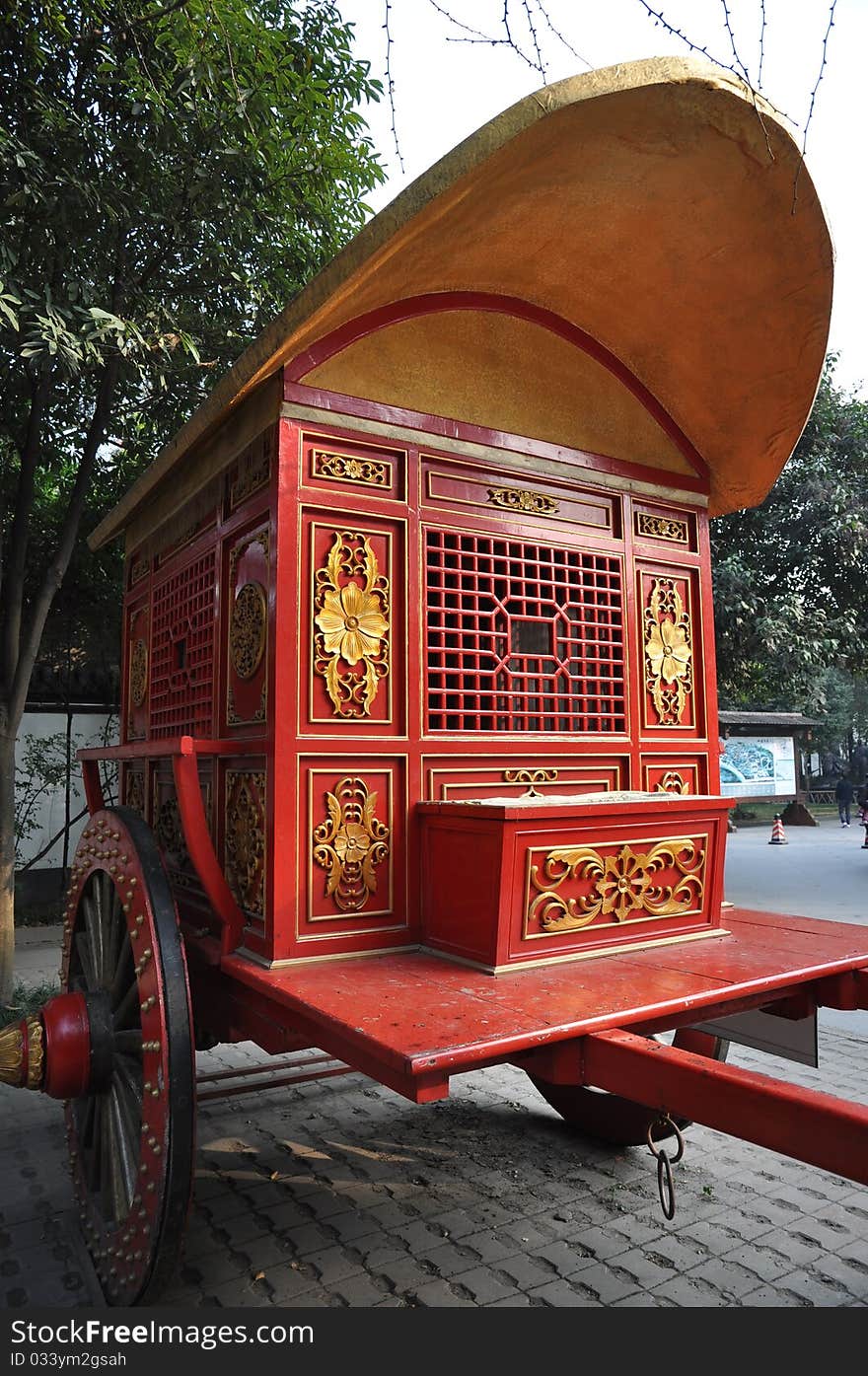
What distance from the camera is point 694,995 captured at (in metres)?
2.10

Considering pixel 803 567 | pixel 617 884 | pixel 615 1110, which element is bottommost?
pixel 615 1110

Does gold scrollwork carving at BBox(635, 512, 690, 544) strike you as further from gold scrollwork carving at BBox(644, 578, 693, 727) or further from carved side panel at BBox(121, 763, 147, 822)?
carved side panel at BBox(121, 763, 147, 822)

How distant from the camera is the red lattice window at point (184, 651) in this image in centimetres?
334

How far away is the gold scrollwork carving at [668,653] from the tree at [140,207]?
9.85 ft

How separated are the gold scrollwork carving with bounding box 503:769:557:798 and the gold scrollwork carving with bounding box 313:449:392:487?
1079 mm

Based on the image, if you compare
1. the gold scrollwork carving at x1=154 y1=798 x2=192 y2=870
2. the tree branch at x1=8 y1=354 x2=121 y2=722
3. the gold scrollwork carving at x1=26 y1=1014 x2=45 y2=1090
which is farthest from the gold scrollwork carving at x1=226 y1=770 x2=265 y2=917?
the tree branch at x1=8 y1=354 x2=121 y2=722

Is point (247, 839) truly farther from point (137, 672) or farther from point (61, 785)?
point (61, 785)

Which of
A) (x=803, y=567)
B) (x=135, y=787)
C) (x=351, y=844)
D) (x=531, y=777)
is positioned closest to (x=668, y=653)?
(x=531, y=777)

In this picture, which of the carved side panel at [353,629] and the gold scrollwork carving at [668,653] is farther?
the gold scrollwork carving at [668,653]

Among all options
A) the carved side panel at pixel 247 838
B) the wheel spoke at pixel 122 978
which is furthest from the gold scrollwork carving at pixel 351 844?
the wheel spoke at pixel 122 978

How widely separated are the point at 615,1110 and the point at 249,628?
2.42m

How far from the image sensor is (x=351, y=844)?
2.65m

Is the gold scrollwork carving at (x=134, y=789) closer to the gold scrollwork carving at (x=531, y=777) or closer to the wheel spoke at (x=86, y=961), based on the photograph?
the wheel spoke at (x=86, y=961)

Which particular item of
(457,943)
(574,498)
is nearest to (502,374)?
(574,498)
